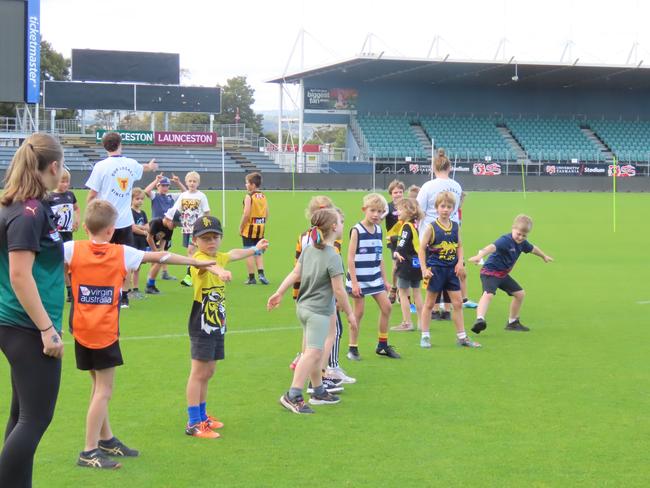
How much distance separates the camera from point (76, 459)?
19.8 ft

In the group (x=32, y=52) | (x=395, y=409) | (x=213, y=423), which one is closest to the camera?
(x=213, y=423)

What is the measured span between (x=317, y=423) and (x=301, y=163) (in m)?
50.0

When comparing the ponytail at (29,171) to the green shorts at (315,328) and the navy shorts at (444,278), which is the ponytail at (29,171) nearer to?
the green shorts at (315,328)

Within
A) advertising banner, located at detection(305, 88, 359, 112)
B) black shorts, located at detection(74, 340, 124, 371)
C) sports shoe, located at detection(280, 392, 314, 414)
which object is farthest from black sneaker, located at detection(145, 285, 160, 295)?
advertising banner, located at detection(305, 88, 359, 112)

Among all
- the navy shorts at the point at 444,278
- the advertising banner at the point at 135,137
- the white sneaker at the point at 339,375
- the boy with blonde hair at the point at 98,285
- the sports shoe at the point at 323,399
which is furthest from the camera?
the advertising banner at the point at 135,137

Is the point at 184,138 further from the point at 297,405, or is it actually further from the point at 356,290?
the point at 297,405

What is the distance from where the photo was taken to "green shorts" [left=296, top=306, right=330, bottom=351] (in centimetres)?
732

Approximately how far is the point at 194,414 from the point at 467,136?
58707 millimetres

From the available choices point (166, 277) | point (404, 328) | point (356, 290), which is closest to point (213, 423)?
point (356, 290)

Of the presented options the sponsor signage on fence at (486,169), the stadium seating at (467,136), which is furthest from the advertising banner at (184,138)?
the sponsor signage on fence at (486,169)

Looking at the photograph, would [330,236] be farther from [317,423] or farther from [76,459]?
[76,459]

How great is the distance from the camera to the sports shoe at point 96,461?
584cm

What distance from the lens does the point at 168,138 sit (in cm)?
6041

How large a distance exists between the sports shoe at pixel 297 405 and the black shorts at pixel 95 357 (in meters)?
1.96
